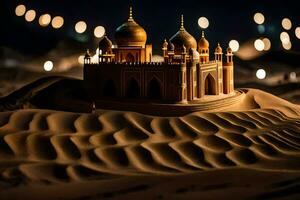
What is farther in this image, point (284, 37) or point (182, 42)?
point (284, 37)

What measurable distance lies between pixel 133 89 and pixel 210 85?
4000 mm

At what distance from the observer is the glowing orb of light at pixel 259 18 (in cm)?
2452

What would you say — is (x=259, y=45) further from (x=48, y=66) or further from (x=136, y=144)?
(x=136, y=144)

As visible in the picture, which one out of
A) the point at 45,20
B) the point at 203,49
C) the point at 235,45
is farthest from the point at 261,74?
the point at 45,20

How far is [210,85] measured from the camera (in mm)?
19469

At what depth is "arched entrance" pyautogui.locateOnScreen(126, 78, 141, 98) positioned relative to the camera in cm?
1811

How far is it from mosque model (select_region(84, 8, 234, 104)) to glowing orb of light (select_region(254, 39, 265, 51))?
4623 millimetres

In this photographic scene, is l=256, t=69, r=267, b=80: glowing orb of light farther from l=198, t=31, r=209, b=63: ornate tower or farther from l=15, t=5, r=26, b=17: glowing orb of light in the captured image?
l=15, t=5, r=26, b=17: glowing orb of light

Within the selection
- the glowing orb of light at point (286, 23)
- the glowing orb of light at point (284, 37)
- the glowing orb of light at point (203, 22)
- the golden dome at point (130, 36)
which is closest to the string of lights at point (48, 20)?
the golden dome at point (130, 36)

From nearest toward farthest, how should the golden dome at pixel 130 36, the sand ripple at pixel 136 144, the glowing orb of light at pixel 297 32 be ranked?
the sand ripple at pixel 136 144
the golden dome at pixel 130 36
the glowing orb of light at pixel 297 32

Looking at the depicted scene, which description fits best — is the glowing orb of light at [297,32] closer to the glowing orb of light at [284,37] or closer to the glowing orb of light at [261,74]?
the glowing orb of light at [284,37]

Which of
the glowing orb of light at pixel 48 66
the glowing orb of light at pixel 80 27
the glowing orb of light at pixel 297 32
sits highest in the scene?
the glowing orb of light at pixel 80 27

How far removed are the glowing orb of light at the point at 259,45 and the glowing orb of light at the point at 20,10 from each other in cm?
1457

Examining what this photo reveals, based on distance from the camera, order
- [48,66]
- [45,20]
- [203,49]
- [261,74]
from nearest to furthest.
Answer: [203,49], [48,66], [45,20], [261,74]
